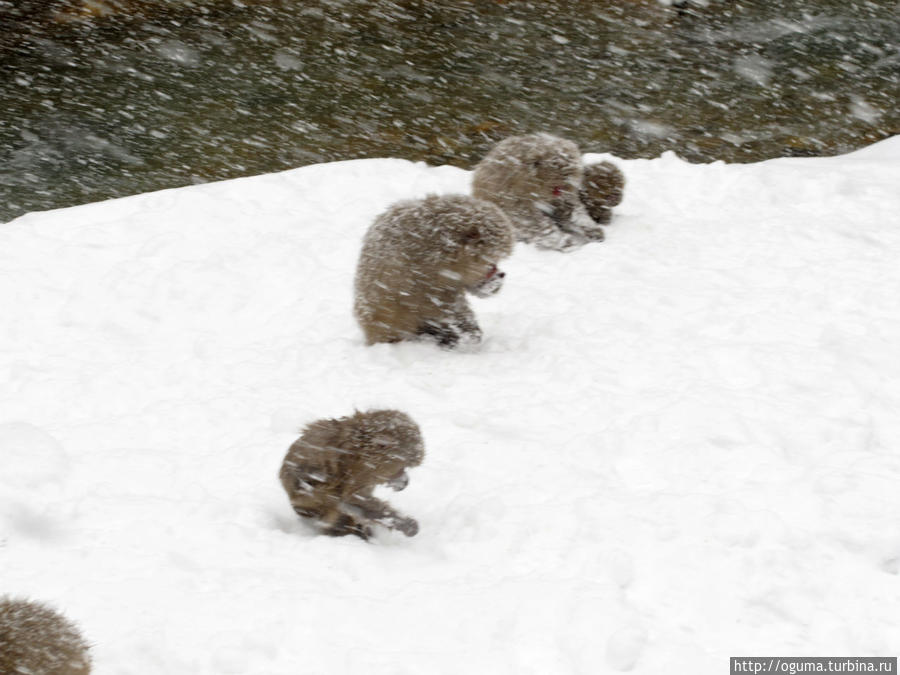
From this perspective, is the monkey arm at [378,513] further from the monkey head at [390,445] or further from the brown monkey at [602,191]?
the brown monkey at [602,191]

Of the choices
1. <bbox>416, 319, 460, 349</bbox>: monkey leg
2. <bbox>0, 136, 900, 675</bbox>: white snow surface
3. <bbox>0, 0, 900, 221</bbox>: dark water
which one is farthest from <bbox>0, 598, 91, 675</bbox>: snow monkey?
<bbox>0, 0, 900, 221</bbox>: dark water

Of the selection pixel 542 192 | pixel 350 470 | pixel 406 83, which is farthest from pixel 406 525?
pixel 406 83

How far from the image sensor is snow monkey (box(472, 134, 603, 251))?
8.21m

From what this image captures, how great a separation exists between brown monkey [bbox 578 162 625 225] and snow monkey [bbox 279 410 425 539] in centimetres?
466

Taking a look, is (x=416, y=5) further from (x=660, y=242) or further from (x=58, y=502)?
(x=58, y=502)

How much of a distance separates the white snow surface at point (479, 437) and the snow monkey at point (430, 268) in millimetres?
188

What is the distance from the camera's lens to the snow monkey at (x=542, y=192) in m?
8.21

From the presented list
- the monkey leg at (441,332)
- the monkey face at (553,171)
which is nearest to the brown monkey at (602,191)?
the monkey face at (553,171)

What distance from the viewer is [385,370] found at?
621cm

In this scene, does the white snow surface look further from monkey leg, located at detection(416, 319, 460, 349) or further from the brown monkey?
the brown monkey

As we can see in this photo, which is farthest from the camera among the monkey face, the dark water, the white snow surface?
the dark water

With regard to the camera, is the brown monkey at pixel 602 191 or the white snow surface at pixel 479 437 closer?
the white snow surface at pixel 479 437

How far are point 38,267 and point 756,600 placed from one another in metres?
6.00

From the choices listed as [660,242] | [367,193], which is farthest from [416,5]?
[660,242]
